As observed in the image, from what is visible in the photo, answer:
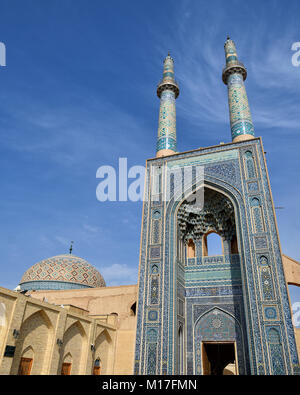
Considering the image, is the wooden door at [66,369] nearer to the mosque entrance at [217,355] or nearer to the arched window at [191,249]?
the mosque entrance at [217,355]

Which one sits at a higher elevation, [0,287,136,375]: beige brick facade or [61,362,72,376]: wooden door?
[0,287,136,375]: beige brick facade

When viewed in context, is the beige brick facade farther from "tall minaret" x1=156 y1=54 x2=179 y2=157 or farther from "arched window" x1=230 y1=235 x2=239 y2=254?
"tall minaret" x1=156 y1=54 x2=179 y2=157

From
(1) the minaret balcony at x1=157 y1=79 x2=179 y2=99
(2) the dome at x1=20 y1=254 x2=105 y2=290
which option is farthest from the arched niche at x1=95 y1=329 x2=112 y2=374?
(1) the minaret balcony at x1=157 y1=79 x2=179 y2=99

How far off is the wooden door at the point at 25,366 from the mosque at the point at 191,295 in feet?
0.07

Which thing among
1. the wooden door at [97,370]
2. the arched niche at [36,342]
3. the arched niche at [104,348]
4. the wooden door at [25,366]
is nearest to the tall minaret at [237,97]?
the arched niche at [104,348]

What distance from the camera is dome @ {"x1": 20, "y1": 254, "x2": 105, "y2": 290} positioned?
17.3 meters

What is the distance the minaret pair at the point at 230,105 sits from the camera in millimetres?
12000

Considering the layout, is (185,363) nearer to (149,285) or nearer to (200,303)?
(200,303)

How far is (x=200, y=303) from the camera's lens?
10.4 m

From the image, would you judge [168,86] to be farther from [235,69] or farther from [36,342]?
[36,342]

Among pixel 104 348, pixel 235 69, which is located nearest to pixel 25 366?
pixel 104 348

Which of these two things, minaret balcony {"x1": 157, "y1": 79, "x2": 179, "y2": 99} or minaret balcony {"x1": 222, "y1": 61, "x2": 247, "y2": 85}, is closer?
minaret balcony {"x1": 222, "y1": 61, "x2": 247, "y2": 85}

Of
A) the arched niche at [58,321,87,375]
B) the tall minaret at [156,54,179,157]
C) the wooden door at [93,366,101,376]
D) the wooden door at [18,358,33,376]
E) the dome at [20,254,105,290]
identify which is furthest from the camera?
the dome at [20,254,105,290]

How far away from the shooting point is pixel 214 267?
10812 millimetres
